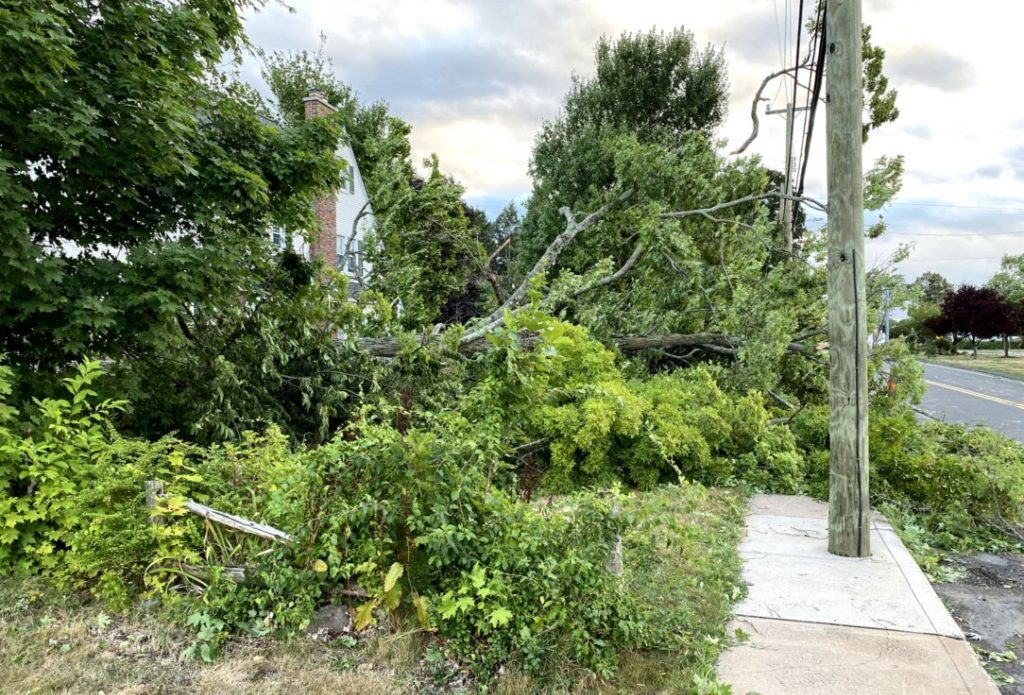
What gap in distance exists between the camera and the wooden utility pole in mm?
3963

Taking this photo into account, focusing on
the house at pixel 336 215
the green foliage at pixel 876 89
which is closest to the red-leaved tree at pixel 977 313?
the green foliage at pixel 876 89

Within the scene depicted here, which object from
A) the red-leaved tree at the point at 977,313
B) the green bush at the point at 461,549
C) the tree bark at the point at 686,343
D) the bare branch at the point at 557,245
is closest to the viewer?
the green bush at the point at 461,549

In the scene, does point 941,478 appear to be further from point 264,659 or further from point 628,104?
point 628,104

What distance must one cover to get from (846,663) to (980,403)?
14.4 m

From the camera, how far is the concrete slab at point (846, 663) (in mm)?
2457

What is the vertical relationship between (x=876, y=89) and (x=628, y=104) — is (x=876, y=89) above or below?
below

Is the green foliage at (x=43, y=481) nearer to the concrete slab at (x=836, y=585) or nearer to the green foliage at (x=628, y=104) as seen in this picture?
the concrete slab at (x=836, y=585)

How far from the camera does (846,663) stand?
2648mm

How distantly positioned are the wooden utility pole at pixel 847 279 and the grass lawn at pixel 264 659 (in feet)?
4.30

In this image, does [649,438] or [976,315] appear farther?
[976,315]

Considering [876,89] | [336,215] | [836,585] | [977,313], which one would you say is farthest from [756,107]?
[977,313]

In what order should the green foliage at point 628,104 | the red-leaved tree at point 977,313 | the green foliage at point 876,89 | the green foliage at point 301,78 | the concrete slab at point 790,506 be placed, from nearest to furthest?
1. the concrete slab at point 790,506
2. the green foliage at point 876,89
3. the green foliage at point 628,104
4. the green foliage at point 301,78
5. the red-leaved tree at point 977,313

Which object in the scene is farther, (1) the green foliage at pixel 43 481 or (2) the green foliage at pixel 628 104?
(2) the green foliage at pixel 628 104

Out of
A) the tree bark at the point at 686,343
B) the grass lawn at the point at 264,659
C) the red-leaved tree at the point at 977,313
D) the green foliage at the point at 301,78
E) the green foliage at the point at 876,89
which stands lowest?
the grass lawn at the point at 264,659
